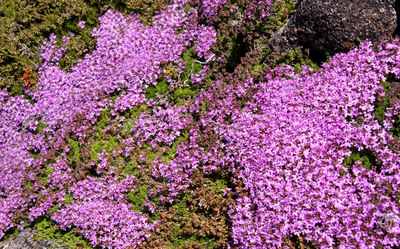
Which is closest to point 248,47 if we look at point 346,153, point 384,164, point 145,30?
point 145,30

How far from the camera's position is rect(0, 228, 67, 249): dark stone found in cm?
710

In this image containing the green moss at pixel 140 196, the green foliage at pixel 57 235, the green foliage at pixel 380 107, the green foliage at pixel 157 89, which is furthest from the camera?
the green foliage at pixel 157 89

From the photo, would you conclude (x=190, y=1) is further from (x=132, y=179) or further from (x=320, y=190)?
(x=320, y=190)

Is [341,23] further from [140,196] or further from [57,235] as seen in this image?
[57,235]

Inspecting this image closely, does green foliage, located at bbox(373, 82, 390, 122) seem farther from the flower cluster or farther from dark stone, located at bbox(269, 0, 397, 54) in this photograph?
dark stone, located at bbox(269, 0, 397, 54)

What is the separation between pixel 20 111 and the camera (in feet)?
28.8

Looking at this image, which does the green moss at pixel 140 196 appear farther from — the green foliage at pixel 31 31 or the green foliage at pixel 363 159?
the green foliage at pixel 31 31

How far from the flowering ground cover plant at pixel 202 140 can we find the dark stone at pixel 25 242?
7.5 inches

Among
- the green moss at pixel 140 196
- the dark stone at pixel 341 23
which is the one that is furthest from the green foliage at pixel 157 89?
the dark stone at pixel 341 23

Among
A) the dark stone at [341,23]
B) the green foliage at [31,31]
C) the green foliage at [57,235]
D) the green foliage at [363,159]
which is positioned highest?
the dark stone at [341,23]

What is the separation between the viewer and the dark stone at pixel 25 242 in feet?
23.3

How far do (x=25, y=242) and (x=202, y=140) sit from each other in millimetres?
5087

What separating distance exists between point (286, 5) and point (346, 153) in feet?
13.6

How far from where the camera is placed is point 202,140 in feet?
21.9
